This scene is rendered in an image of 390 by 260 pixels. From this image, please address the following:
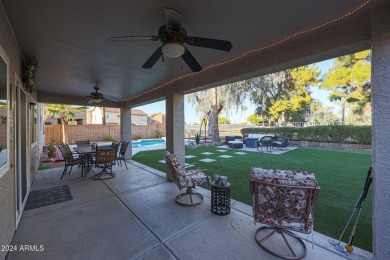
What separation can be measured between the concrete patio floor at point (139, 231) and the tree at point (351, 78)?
424 inches

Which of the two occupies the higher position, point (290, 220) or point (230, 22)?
point (230, 22)

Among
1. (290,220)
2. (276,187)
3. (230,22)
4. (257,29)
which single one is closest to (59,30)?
(230,22)

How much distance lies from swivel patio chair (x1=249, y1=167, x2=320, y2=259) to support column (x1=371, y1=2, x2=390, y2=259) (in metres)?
0.57

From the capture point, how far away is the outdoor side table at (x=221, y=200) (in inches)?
111

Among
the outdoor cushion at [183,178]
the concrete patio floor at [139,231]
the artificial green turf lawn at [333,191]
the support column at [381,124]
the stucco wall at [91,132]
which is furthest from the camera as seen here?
the stucco wall at [91,132]

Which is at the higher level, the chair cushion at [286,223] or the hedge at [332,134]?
the hedge at [332,134]

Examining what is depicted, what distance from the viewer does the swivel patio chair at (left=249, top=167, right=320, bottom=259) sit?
1.84 m

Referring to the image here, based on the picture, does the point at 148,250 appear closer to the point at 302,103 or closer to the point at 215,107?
the point at 215,107

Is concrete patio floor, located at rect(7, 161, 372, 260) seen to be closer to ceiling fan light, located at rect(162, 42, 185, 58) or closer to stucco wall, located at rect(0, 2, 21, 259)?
stucco wall, located at rect(0, 2, 21, 259)

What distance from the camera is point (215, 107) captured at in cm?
1146

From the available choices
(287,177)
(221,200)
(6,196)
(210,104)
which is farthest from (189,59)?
(210,104)

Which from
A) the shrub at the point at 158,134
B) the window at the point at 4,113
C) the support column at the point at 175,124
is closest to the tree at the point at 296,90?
the support column at the point at 175,124

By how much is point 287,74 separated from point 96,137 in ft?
51.2

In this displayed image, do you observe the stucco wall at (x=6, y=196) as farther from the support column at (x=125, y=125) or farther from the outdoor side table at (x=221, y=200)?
the support column at (x=125, y=125)
